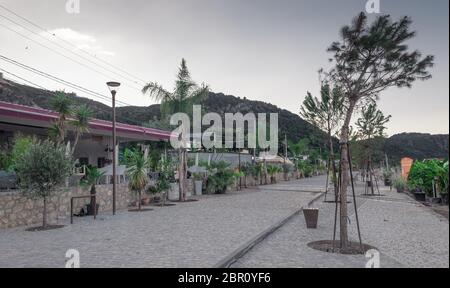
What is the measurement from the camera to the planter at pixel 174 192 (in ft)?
76.8

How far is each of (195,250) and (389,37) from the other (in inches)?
261

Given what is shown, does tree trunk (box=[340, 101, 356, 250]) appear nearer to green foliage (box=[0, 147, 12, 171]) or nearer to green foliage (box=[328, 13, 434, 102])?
green foliage (box=[328, 13, 434, 102])

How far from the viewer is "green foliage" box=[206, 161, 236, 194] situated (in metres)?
27.3

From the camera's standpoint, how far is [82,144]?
2709cm

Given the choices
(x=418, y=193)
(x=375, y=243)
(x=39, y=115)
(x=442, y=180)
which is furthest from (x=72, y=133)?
(x=442, y=180)

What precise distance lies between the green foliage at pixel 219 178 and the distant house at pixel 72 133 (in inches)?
169

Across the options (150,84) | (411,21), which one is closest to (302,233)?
(411,21)

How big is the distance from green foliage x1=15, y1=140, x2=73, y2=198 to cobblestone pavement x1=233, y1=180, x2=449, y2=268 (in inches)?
294

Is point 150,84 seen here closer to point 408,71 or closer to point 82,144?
point 82,144

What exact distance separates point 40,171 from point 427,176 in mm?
19714

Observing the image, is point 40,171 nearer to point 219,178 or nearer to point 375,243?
point 375,243

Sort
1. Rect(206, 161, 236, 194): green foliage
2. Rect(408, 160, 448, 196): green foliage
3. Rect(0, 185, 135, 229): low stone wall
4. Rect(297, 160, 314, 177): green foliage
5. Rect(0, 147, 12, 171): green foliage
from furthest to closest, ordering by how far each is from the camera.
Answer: Rect(297, 160, 314, 177): green foliage, Rect(206, 161, 236, 194): green foliage, Rect(408, 160, 448, 196): green foliage, Rect(0, 147, 12, 171): green foliage, Rect(0, 185, 135, 229): low stone wall

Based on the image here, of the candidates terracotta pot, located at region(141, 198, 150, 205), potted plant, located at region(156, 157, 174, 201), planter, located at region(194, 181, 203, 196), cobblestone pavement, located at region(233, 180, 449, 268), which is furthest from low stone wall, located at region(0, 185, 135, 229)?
planter, located at region(194, 181, 203, 196)

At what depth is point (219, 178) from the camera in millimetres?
27469
